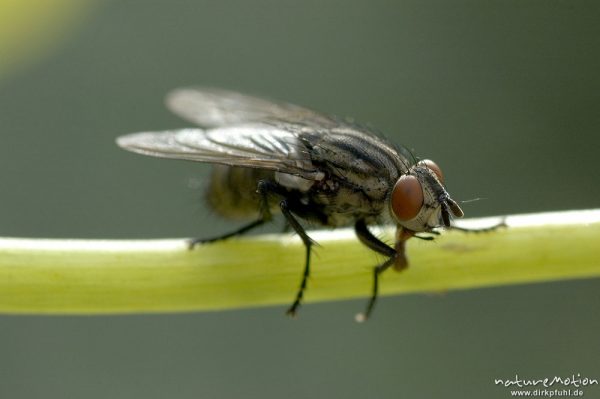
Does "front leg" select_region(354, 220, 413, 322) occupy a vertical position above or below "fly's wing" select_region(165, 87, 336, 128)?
below

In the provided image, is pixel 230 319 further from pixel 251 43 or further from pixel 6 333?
pixel 251 43

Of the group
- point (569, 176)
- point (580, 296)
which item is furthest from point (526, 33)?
point (580, 296)

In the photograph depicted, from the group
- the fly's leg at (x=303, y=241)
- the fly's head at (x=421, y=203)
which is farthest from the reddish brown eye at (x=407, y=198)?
the fly's leg at (x=303, y=241)

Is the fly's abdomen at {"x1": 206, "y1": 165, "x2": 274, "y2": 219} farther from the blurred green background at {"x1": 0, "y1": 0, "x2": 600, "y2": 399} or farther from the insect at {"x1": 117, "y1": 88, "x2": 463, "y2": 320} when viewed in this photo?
the blurred green background at {"x1": 0, "y1": 0, "x2": 600, "y2": 399}

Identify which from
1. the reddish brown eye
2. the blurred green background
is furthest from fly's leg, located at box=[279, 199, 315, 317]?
the blurred green background

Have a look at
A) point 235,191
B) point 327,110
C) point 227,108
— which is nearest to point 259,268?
point 235,191

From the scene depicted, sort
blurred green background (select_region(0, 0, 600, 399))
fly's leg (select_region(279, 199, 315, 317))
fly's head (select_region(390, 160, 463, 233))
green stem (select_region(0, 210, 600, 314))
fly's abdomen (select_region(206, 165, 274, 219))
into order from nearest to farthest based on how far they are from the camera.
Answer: green stem (select_region(0, 210, 600, 314)) → fly's leg (select_region(279, 199, 315, 317)) → fly's head (select_region(390, 160, 463, 233)) → fly's abdomen (select_region(206, 165, 274, 219)) → blurred green background (select_region(0, 0, 600, 399))
